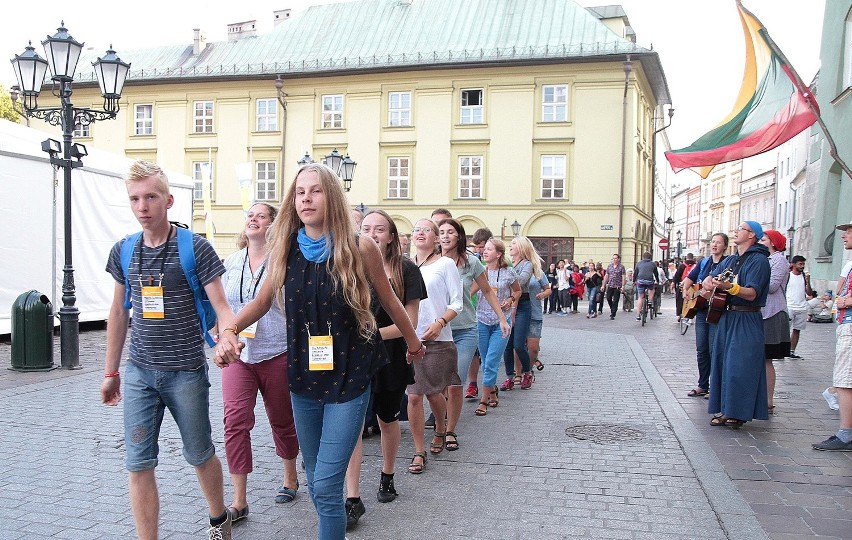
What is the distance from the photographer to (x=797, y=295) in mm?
13680

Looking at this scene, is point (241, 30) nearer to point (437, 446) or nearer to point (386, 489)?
point (437, 446)

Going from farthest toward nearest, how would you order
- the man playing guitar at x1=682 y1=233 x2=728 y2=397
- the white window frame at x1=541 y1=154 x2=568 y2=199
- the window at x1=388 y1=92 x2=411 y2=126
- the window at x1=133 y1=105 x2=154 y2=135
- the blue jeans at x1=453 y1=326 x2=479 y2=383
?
the window at x1=133 y1=105 x2=154 y2=135
the window at x1=388 y1=92 x2=411 y2=126
the white window frame at x1=541 y1=154 x2=568 y2=199
the man playing guitar at x1=682 y1=233 x2=728 y2=397
the blue jeans at x1=453 y1=326 x2=479 y2=383

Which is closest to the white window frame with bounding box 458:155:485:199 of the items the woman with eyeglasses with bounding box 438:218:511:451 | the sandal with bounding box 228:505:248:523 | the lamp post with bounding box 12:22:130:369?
the lamp post with bounding box 12:22:130:369

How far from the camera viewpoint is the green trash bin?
10062mm

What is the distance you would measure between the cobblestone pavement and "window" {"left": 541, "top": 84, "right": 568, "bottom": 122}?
26993 millimetres

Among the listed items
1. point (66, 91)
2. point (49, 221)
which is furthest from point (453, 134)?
point (66, 91)

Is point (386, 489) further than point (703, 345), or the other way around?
point (703, 345)

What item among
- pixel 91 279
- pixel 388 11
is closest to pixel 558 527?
pixel 91 279

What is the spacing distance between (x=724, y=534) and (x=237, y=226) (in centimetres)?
3594

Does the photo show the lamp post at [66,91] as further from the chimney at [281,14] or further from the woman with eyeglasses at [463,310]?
the chimney at [281,14]

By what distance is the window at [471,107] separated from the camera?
35.4 m

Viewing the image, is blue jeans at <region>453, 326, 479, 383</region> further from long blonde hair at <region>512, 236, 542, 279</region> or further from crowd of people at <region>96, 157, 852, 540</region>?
long blonde hair at <region>512, 236, 542, 279</region>

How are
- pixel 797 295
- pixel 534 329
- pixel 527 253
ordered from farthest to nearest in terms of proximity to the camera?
pixel 797 295 < pixel 534 329 < pixel 527 253

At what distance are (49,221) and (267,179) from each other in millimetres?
24908
